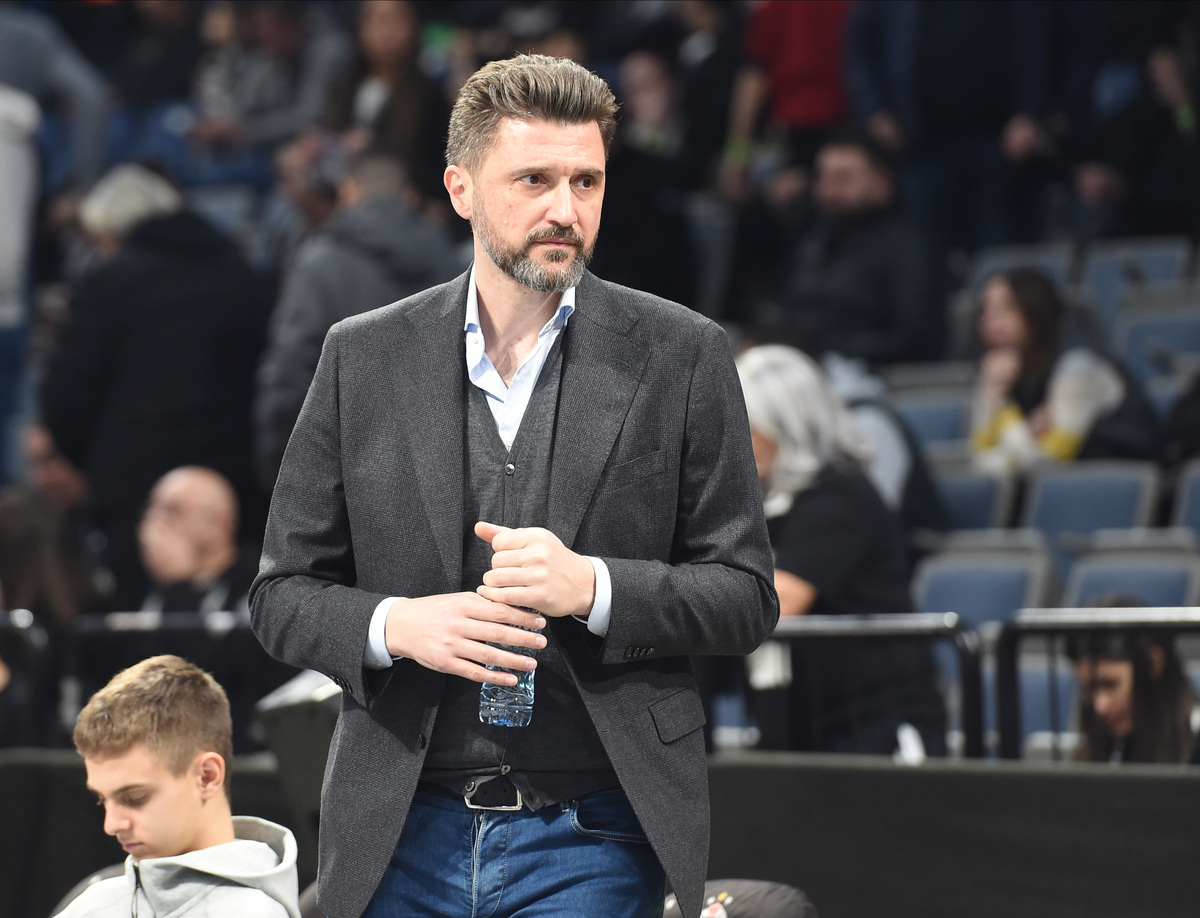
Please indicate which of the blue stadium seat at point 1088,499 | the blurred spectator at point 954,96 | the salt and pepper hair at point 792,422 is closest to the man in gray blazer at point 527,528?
the salt and pepper hair at point 792,422

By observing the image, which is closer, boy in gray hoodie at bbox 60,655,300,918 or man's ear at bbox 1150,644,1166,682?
boy in gray hoodie at bbox 60,655,300,918

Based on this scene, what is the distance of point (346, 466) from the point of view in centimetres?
219

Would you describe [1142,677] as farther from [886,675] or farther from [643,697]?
[643,697]

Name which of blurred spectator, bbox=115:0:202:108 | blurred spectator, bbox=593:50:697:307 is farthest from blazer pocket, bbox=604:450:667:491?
blurred spectator, bbox=115:0:202:108

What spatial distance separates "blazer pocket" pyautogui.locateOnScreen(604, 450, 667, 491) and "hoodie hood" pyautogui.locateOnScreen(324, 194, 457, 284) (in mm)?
3584

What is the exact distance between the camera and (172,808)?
2.75m

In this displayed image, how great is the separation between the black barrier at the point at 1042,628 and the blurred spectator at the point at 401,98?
143 inches

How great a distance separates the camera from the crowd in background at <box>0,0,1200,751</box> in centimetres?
573

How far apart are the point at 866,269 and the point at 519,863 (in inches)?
221

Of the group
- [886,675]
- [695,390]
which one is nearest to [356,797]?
[695,390]

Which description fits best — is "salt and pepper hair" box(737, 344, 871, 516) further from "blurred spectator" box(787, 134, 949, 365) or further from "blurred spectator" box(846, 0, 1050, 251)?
"blurred spectator" box(846, 0, 1050, 251)

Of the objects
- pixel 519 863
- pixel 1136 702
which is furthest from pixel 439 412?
pixel 1136 702

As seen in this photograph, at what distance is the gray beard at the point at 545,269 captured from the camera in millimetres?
2117

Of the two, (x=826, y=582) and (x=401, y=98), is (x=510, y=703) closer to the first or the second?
(x=826, y=582)
